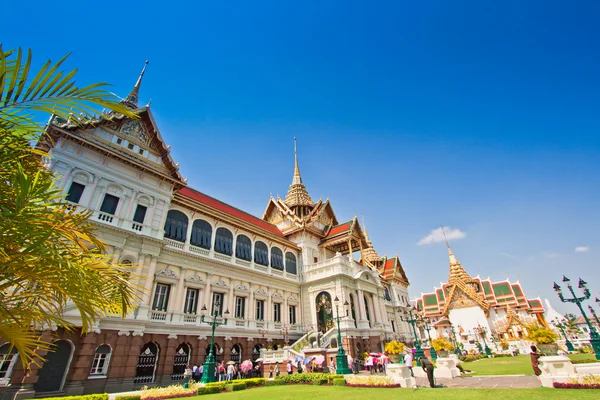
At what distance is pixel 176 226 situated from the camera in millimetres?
20922

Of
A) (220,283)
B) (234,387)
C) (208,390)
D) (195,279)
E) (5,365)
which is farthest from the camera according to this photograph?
(220,283)

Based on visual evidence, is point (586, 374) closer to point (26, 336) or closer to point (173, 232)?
point (26, 336)

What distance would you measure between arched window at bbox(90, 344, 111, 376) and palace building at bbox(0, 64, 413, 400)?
47 mm

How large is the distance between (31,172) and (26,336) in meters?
2.05

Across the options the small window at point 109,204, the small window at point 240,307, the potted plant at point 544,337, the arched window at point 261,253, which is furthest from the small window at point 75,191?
the potted plant at point 544,337

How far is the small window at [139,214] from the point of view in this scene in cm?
1848

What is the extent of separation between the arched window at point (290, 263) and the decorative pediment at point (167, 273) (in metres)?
11.7

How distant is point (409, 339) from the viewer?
41875 millimetres

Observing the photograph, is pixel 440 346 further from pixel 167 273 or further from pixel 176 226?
pixel 176 226

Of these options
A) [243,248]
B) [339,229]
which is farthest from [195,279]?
[339,229]

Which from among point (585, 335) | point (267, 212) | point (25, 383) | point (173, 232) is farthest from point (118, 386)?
point (585, 335)

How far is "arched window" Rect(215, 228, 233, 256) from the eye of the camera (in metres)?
23.2

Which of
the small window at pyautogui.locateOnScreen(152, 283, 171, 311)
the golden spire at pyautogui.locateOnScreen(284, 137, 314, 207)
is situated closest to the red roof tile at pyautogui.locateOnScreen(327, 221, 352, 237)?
the golden spire at pyautogui.locateOnScreen(284, 137, 314, 207)

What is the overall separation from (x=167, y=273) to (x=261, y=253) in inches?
361
